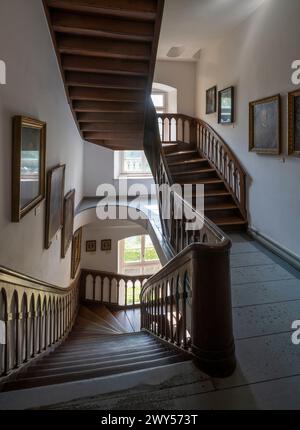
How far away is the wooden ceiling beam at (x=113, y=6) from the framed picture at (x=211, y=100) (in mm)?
3040

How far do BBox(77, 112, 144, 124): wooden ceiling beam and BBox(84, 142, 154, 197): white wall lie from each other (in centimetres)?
183

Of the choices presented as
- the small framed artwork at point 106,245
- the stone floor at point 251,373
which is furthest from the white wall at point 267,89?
the small framed artwork at point 106,245

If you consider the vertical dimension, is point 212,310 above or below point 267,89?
below

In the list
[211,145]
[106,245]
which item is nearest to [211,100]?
[211,145]

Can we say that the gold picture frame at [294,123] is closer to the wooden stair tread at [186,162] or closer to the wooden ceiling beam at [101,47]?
the wooden ceiling beam at [101,47]

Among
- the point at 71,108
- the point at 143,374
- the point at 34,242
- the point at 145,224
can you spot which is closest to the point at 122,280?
the point at 145,224

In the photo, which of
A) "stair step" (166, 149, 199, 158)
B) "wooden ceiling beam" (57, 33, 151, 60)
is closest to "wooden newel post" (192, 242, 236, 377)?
"wooden ceiling beam" (57, 33, 151, 60)

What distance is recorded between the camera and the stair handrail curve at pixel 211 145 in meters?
4.88

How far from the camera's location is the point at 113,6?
10.2 ft

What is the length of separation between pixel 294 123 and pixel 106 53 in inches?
87.8

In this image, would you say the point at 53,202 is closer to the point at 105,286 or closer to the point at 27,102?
the point at 27,102

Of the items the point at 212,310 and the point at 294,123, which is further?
the point at 294,123

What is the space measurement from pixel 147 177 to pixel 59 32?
4612 mm

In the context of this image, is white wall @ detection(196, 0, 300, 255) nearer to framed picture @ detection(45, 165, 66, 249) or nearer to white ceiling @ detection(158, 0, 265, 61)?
white ceiling @ detection(158, 0, 265, 61)
